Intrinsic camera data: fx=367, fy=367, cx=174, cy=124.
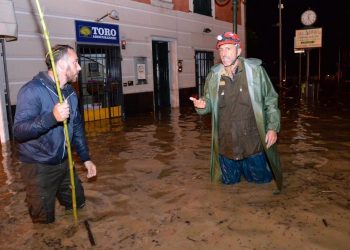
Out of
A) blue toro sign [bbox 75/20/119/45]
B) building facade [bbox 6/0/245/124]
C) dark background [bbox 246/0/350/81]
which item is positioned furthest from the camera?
dark background [bbox 246/0/350/81]

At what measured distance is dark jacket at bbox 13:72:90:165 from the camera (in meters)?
3.19

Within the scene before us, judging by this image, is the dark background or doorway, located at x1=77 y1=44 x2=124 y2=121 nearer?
doorway, located at x1=77 y1=44 x2=124 y2=121

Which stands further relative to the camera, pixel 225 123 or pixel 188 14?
pixel 188 14

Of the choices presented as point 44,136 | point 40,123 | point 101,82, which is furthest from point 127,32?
point 40,123

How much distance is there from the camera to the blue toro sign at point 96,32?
11.0 m

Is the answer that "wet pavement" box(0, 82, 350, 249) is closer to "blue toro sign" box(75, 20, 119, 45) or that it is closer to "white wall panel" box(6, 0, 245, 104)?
"white wall panel" box(6, 0, 245, 104)

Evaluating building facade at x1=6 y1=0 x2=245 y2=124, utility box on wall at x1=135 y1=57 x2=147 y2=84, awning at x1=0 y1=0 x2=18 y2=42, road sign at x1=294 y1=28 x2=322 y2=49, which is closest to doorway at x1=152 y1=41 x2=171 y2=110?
building facade at x1=6 y1=0 x2=245 y2=124

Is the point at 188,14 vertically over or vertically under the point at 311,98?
over

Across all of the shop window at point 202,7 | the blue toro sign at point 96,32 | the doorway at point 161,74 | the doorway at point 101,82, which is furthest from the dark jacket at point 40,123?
the shop window at point 202,7

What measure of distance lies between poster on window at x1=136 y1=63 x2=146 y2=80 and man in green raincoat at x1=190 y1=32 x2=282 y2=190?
8876 mm

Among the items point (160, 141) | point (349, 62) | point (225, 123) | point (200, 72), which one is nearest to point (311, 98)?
point (200, 72)

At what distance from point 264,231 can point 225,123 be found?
160 centimetres

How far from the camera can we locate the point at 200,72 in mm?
17797

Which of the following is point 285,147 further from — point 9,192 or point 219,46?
point 9,192
